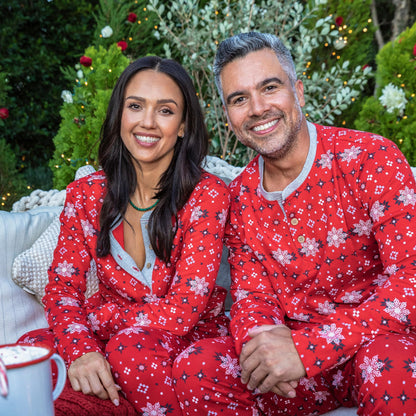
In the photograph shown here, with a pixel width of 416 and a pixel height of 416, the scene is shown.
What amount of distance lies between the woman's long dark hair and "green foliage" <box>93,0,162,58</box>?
315 cm

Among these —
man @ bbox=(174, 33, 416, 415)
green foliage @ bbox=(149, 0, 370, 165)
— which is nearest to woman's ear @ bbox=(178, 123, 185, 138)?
man @ bbox=(174, 33, 416, 415)

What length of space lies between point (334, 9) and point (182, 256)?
422cm

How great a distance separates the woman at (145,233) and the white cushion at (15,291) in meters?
0.40

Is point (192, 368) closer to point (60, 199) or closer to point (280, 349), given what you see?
point (280, 349)

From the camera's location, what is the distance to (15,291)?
261 cm

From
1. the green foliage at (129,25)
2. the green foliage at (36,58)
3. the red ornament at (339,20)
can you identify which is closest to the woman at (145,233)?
the green foliage at (129,25)

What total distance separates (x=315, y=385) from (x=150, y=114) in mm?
1310

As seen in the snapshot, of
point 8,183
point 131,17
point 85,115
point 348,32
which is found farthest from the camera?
point 348,32

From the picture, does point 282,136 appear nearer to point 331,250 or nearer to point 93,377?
point 331,250

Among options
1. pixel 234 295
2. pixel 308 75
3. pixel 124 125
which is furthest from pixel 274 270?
pixel 308 75

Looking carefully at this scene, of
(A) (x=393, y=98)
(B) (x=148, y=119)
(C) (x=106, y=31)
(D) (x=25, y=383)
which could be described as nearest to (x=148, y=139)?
(B) (x=148, y=119)

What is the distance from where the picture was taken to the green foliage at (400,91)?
14.5 feet

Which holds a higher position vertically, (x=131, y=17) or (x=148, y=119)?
(x=131, y=17)

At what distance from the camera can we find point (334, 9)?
18.0 ft
